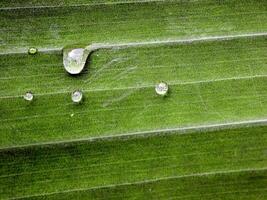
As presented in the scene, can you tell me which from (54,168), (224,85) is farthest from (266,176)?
(54,168)

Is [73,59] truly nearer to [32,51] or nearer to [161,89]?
[32,51]

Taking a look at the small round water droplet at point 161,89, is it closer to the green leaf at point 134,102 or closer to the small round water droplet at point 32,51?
the green leaf at point 134,102

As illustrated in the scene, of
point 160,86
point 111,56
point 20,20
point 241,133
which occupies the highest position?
point 20,20

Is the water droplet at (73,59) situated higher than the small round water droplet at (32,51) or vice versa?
the small round water droplet at (32,51)

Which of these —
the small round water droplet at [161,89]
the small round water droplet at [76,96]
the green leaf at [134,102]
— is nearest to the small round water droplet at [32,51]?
the green leaf at [134,102]

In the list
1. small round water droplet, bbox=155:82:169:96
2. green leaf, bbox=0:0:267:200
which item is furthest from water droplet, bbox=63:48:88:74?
small round water droplet, bbox=155:82:169:96

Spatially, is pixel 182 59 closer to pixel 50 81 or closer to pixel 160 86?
pixel 160 86

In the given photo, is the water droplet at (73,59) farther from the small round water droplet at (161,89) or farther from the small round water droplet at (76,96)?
the small round water droplet at (161,89)

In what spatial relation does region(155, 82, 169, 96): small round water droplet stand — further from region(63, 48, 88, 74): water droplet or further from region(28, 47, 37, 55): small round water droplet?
region(28, 47, 37, 55): small round water droplet
